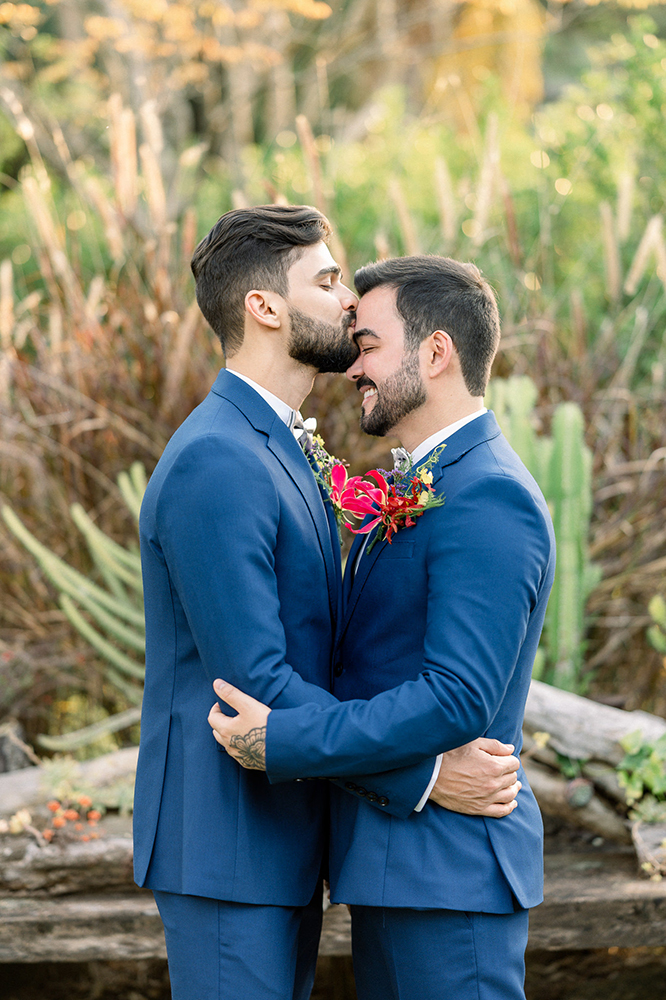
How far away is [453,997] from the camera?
182cm

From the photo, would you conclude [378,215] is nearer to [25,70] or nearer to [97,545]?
[97,545]

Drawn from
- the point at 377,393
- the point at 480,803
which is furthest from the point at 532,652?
the point at 377,393

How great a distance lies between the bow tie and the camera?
215cm

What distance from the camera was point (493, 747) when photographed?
1914 mm

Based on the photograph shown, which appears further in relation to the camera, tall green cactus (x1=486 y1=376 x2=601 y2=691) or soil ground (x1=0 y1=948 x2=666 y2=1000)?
tall green cactus (x1=486 y1=376 x2=601 y2=691)

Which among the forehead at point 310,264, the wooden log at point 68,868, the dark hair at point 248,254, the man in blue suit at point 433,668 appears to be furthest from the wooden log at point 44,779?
the forehead at point 310,264

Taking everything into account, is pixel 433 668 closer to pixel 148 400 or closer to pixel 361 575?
pixel 361 575

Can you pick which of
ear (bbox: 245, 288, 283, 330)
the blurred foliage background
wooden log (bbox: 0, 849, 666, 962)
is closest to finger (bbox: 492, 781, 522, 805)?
ear (bbox: 245, 288, 283, 330)

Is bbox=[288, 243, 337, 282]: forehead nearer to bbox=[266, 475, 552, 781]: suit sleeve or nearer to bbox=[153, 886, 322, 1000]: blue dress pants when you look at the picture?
bbox=[266, 475, 552, 781]: suit sleeve

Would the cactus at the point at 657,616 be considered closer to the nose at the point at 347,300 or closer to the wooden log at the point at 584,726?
the wooden log at the point at 584,726

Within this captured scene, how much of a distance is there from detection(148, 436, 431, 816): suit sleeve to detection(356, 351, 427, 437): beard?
380mm

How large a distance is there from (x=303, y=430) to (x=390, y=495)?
1.19 ft

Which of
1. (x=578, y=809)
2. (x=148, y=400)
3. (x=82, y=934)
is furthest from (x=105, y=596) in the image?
(x=578, y=809)

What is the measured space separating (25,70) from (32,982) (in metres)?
9.49
